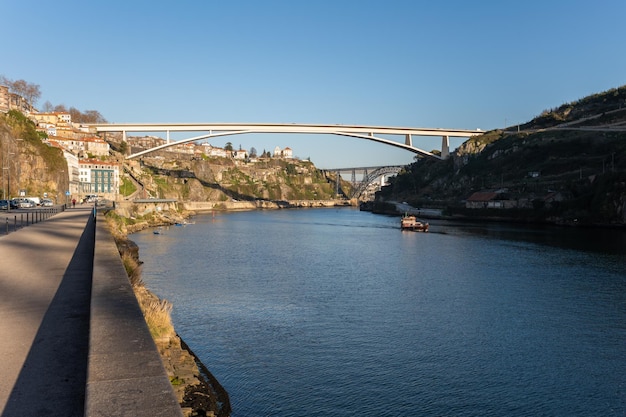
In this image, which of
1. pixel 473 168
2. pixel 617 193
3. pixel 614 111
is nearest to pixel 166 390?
pixel 617 193

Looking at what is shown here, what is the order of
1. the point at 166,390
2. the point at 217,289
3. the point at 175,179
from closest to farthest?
the point at 166,390 < the point at 217,289 < the point at 175,179

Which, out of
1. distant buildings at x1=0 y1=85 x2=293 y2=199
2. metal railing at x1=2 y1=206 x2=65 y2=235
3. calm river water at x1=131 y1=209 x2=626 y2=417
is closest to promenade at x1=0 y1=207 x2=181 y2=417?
calm river water at x1=131 y1=209 x2=626 y2=417

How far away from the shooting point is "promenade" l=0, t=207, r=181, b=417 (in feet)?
14.3

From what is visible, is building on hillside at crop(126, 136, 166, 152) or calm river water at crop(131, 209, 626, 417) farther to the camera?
building on hillside at crop(126, 136, 166, 152)

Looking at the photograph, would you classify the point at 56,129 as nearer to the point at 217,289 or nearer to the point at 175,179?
the point at 175,179

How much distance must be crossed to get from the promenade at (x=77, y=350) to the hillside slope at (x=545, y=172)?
66.7 metres

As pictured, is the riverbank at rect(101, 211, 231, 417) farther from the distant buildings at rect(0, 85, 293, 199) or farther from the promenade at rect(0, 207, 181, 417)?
the distant buildings at rect(0, 85, 293, 199)

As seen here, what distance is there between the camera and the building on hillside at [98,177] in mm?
93500

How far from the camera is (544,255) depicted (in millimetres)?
37312

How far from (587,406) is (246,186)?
566ft

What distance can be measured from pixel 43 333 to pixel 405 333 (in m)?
11.3

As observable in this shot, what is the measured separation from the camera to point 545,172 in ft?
294

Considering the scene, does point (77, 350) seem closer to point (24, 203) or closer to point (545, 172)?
point (24, 203)

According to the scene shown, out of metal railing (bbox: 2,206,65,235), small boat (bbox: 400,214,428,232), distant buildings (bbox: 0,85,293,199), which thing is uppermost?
distant buildings (bbox: 0,85,293,199)
